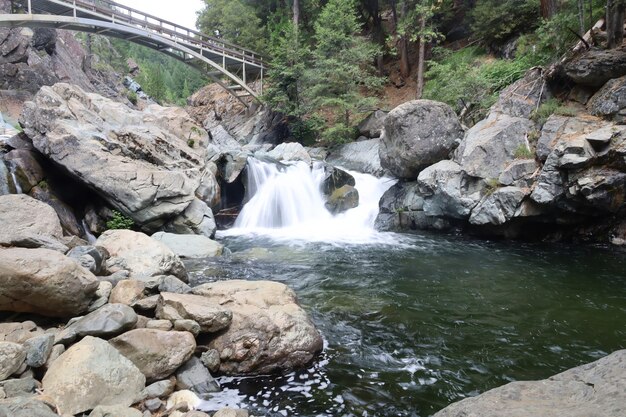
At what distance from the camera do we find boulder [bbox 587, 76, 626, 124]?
395 inches

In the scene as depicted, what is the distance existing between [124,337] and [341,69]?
17.6m

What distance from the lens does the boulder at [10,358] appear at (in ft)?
11.9

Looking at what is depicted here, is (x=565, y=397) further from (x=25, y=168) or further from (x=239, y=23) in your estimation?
(x=239, y=23)

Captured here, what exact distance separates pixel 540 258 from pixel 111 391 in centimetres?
1005

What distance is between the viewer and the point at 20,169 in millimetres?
11023

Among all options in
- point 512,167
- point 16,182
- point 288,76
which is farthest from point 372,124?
point 16,182

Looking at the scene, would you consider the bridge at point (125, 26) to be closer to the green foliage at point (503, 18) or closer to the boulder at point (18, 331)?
the green foliage at point (503, 18)

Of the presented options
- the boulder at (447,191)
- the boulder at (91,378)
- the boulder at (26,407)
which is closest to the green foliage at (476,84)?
the boulder at (447,191)

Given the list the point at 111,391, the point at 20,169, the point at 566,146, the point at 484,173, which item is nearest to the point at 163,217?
the point at 20,169

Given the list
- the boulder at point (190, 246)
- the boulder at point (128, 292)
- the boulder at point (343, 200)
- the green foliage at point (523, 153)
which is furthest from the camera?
the boulder at point (343, 200)

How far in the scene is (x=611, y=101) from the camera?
10266 millimetres

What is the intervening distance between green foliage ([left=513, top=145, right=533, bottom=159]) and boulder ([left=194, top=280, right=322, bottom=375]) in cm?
891

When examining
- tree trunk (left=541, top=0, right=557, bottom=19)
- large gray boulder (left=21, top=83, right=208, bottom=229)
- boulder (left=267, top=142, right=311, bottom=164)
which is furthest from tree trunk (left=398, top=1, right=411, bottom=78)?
large gray boulder (left=21, top=83, right=208, bottom=229)

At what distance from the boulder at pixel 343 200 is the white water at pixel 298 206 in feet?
0.64
